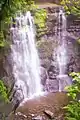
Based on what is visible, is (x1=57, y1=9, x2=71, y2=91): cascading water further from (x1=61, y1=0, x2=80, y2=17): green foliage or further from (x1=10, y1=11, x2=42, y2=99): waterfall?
(x1=10, y1=11, x2=42, y2=99): waterfall

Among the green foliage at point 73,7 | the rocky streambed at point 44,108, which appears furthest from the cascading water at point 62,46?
the rocky streambed at point 44,108

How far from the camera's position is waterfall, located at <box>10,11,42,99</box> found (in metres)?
8.72

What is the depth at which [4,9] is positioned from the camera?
3852 millimetres

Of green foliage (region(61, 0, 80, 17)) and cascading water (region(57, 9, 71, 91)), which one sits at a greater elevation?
green foliage (region(61, 0, 80, 17))

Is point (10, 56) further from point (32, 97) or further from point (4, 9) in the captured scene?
point (4, 9)

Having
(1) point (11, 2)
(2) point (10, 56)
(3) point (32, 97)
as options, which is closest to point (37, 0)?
(2) point (10, 56)

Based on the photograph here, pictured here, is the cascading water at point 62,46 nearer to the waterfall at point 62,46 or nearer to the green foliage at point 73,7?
the waterfall at point 62,46

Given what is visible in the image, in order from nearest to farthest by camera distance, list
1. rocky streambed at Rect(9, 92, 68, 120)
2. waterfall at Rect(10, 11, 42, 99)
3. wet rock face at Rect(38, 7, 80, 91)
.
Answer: rocky streambed at Rect(9, 92, 68, 120), waterfall at Rect(10, 11, 42, 99), wet rock face at Rect(38, 7, 80, 91)

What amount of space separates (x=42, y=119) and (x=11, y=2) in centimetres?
359

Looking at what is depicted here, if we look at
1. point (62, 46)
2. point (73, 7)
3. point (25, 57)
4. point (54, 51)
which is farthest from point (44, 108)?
point (73, 7)

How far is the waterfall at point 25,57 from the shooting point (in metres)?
8.72

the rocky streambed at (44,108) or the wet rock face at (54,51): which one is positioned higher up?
the wet rock face at (54,51)

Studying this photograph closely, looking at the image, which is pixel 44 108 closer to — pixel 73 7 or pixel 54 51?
pixel 54 51

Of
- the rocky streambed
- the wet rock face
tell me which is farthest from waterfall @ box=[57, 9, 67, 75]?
the rocky streambed
